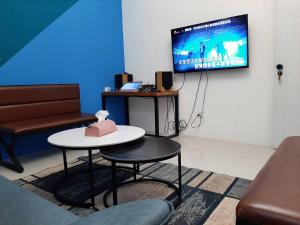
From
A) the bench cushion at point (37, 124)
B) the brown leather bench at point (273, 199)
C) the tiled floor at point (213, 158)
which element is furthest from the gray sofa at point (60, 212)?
the tiled floor at point (213, 158)

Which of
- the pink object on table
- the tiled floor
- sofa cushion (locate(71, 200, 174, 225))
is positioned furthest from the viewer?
the tiled floor

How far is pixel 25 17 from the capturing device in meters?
3.09

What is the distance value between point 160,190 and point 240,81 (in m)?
1.93

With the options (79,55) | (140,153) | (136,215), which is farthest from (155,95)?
(136,215)

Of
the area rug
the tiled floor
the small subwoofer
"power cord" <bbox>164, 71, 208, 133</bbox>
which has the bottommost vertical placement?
the area rug

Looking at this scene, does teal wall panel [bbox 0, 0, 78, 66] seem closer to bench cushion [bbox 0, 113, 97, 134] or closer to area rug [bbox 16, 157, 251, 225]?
bench cushion [bbox 0, 113, 97, 134]

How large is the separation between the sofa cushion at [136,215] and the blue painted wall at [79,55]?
286 cm

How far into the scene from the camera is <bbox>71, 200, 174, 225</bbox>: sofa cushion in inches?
24.3

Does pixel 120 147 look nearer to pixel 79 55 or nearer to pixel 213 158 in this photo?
pixel 213 158

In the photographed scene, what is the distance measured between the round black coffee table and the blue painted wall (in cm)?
193

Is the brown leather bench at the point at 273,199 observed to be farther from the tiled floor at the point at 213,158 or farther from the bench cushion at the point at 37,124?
the bench cushion at the point at 37,124

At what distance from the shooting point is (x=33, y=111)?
9.95ft

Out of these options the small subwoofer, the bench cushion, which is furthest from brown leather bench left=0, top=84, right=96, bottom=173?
the small subwoofer

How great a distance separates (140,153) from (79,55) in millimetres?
2619
